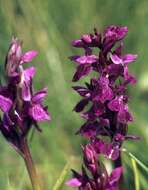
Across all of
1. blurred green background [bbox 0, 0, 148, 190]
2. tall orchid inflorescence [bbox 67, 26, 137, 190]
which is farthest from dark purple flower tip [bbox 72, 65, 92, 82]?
blurred green background [bbox 0, 0, 148, 190]

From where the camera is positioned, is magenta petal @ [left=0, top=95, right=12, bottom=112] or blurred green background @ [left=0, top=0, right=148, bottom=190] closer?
magenta petal @ [left=0, top=95, right=12, bottom=112]

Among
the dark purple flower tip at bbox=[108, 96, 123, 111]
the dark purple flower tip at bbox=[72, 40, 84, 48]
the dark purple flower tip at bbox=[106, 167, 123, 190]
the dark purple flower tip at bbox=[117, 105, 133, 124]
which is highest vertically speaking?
the dark purple flower tip at bbox=[72, 40, 84, 48]

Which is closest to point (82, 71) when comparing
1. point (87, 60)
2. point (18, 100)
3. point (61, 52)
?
point (87, 60)

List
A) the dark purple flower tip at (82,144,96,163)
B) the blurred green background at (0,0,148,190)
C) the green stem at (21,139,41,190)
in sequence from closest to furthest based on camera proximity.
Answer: the dark purple flower tip at (82,144,96,163) → the green stem at (21,139,41,190) → the blurred green background at (0,0,148,190)

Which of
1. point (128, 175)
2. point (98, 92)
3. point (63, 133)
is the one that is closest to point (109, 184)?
point (98, 92)

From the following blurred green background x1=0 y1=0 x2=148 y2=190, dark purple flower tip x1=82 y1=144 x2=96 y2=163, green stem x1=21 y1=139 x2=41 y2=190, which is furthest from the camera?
blurred green background x1=0 y1=0 x2=148 y2=190

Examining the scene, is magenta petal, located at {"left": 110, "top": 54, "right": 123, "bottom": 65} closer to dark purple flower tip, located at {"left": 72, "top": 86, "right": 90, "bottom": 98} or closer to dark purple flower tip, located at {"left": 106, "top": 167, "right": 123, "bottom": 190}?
dark purple flower tip, located at {"left": 72, "top": 86, "right": 90, "bottom": 98}

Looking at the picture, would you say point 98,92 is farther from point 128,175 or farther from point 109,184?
point 128,175

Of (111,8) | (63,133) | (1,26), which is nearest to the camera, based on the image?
(1,26)
